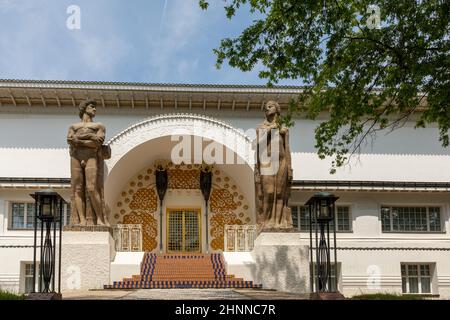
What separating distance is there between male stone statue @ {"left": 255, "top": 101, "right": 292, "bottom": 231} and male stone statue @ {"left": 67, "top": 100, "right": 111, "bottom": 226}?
4.31 metres

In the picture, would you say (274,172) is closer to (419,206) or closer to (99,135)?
(99,135)

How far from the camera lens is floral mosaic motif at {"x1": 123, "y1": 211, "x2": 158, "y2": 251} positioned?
23.1 meters

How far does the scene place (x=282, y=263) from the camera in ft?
55.8

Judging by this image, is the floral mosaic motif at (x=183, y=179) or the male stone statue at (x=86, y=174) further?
the floral mosaic motif at (x=183, y=179)

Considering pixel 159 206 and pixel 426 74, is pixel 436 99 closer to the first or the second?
pixel 426 74

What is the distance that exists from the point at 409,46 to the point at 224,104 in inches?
445

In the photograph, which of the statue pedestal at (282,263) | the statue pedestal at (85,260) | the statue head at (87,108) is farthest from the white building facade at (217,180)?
the statue pedestal at (85,260)

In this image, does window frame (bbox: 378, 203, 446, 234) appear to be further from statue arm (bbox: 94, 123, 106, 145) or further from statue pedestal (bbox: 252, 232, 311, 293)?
statue arm (bbox: 94, 123, 106, 145)

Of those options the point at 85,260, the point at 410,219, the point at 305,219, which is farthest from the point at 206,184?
the point at 85,260

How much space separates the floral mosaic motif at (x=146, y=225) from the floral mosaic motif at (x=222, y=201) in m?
2.22

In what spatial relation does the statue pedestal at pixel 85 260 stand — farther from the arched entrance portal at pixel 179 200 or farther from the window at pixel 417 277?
the window at pixel 417 277

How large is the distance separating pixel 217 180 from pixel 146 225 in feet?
10.0

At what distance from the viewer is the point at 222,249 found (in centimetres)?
2302

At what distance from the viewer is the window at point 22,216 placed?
22.1 meters
